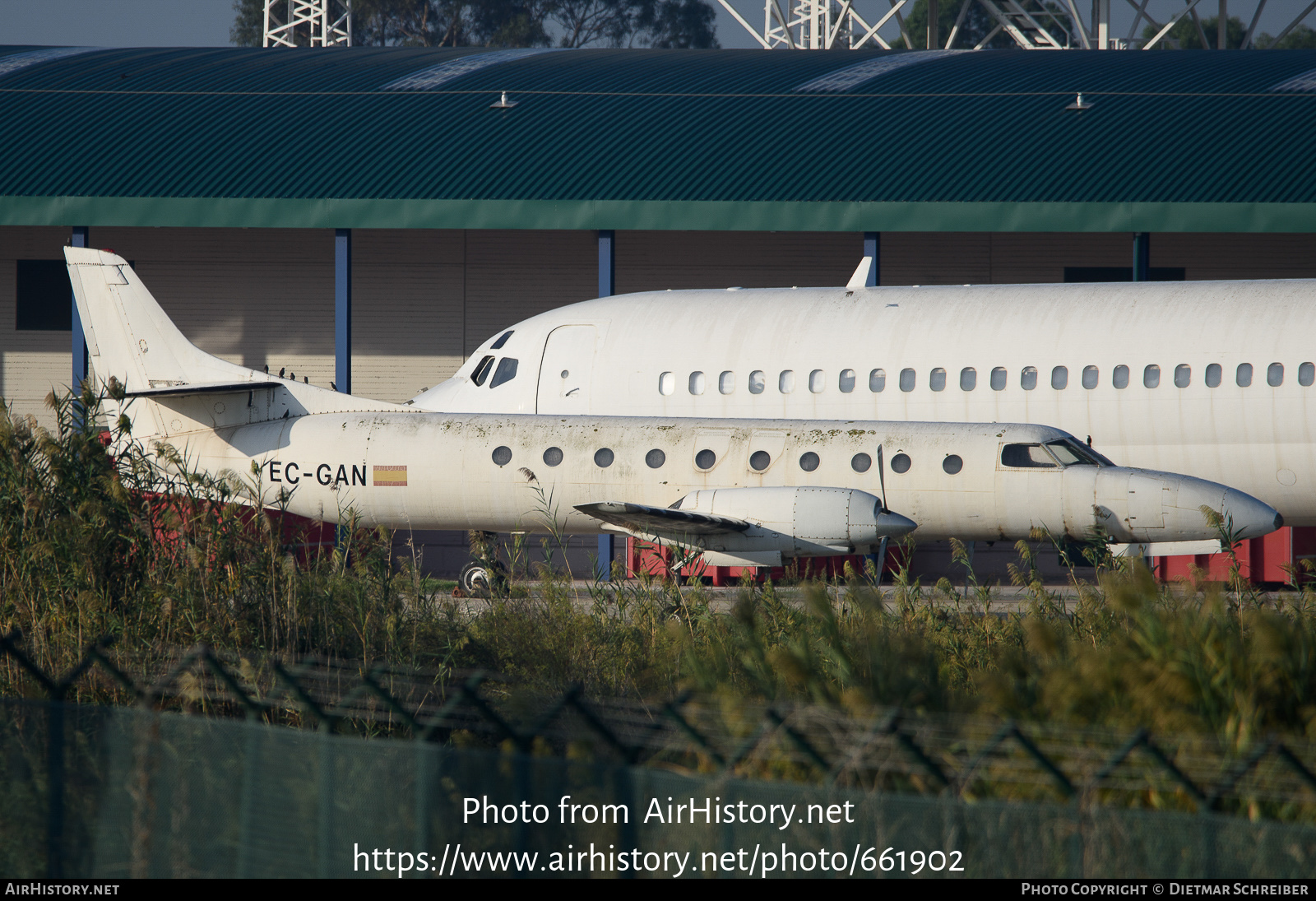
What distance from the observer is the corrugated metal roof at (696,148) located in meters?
22.6

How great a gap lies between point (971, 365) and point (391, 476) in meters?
8.85

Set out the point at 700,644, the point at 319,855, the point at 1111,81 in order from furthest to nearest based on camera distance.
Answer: the point at 1111,81 < the point at 700,644 < the point at 319,855

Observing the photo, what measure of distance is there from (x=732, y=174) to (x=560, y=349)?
5362 mm

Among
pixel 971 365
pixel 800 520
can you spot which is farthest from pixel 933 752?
pixel 971 365

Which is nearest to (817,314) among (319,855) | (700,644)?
(700,644)

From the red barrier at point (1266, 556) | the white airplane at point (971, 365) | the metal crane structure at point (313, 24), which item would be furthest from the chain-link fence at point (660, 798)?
the metal crane structure at point (313, 24)

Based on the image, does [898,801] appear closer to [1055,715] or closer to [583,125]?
[1055,715]

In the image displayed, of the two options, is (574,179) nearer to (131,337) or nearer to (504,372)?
(504,372)

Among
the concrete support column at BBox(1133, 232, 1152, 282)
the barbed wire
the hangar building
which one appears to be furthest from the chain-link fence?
the concrete support column at BBox(1133, 232, 1152, 282)

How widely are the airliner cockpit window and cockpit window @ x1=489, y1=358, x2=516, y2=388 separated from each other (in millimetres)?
8849

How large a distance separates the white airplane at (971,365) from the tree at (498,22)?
2562 inches

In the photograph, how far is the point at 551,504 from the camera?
658 inches

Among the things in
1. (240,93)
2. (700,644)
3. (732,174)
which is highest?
(240,93)

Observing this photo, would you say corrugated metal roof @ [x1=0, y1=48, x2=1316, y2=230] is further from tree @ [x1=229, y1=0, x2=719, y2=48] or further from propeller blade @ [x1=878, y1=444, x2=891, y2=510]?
tree @ [x1=229, y1=0, x2=719, y2=48]
